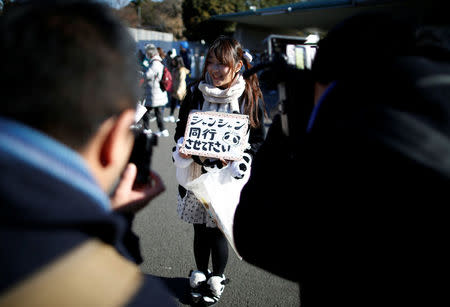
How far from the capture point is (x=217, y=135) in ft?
6.41

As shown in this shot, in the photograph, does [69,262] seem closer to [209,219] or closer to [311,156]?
[311,156]

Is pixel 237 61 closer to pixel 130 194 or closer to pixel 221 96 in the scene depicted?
pixel 221 96

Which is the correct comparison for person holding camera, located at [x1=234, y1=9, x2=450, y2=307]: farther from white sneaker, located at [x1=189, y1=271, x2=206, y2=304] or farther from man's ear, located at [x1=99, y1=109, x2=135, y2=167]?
white sneaker, located at [x1=189, y1=271, x2=206, y2=304]

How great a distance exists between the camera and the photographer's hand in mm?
755

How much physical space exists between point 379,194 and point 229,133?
1334mm

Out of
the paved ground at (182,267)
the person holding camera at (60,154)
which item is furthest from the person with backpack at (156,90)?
the person holding camera at (60,154)

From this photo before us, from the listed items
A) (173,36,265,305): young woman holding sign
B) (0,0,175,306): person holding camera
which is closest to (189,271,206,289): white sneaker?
(173,36,265,305): young woman holding sign

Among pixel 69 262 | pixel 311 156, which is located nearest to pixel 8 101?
pixel 69 262

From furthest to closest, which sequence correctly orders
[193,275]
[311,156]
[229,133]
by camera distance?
[193,275] → [229,133] → [311,156]

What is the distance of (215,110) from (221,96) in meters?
0.12

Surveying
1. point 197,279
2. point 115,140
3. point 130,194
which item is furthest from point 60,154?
point 197,279

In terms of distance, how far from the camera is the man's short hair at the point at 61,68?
517 mm

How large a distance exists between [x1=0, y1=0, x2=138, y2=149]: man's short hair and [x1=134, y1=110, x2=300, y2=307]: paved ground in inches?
83.0

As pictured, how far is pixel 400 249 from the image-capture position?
700 millimetres
